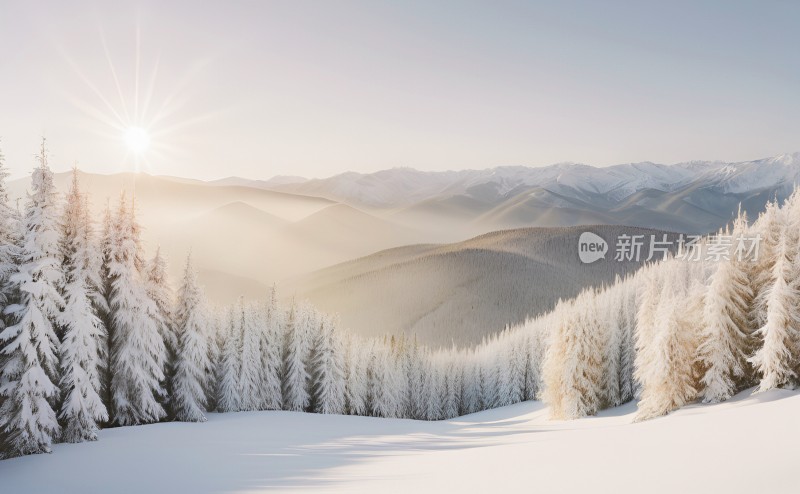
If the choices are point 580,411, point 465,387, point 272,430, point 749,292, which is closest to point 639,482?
point 749,292

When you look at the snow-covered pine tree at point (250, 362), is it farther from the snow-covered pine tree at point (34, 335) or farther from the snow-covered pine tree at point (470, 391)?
the snow-covered pine tree at point (470, 391)

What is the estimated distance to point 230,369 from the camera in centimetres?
3981

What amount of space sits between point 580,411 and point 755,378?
19226 millimetres

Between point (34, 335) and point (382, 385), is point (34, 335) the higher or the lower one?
the higher one

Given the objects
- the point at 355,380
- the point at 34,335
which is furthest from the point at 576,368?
the point at 34,335

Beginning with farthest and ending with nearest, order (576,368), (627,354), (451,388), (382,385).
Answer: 1. (451,388)
2. (382,385)
3. (627,354)
4. (576,368)

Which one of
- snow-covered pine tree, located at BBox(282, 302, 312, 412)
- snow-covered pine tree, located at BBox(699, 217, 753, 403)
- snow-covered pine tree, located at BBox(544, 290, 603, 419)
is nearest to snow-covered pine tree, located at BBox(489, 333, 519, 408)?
snow-covered pine tree, located at BBox(544, 290, 603, 419)

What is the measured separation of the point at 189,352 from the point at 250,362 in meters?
10.6

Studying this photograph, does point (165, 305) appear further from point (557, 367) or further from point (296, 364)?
point (557, 367)

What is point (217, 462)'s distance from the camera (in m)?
17.7

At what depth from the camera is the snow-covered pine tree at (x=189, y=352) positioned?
99.9 ft

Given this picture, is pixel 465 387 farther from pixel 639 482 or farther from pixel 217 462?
pixel 639 482

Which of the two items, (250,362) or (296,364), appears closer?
(250,362)

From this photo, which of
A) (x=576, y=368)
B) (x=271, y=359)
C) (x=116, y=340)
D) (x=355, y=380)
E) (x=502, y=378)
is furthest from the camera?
(x=502, y=378)
